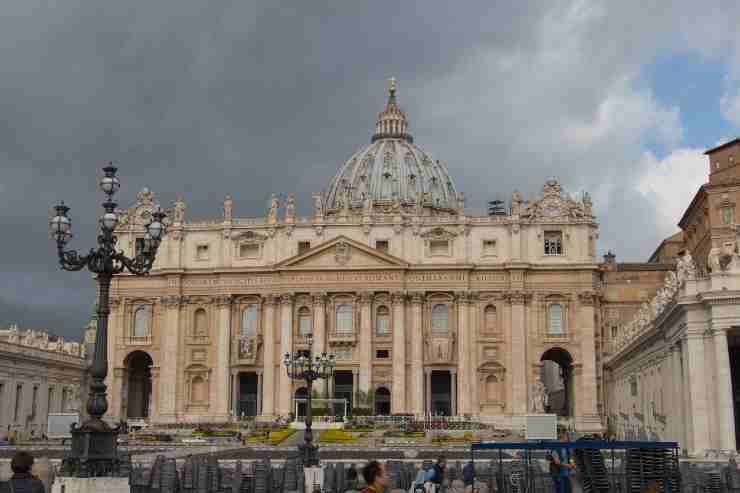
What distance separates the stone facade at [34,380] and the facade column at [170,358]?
290 inches

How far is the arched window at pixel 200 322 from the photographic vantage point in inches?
3536

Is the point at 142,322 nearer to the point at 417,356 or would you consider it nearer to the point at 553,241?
the point at 417,356

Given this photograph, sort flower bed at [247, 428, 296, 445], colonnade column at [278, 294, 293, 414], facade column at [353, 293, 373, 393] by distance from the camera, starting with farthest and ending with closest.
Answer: colonnade column at [278, 294, 293, 414], facade column at [353, 293, 373, 393], flower bed at [247, 428, 296, 445]

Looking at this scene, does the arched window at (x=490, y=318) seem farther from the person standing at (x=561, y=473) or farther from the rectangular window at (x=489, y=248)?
the person standing at (x=561, y=473)

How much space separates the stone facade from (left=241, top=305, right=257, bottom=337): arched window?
607 inches

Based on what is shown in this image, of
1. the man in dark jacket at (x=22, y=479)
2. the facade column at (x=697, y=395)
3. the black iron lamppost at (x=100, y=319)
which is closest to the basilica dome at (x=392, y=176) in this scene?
the facade column at (x=697, y=395)

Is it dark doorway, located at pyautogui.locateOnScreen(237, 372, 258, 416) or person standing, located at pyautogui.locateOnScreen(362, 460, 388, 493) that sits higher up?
dark doorway, located at pyautogui.locateOnScreen(237, 372, 258, 416)

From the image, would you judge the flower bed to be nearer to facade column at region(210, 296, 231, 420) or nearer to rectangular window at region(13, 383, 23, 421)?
facade column at region(210, 296, 231, 420)

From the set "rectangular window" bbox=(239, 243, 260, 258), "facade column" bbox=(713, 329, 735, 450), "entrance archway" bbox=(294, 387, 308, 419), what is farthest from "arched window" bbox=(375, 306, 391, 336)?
"facade column" bbox=(713, 329, 735, 450)

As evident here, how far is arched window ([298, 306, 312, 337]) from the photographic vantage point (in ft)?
288

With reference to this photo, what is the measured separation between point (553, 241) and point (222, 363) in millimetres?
30951

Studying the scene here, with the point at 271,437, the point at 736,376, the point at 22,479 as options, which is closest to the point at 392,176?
the point at 271,437

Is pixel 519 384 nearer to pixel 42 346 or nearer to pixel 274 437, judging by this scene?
pixel 274 437

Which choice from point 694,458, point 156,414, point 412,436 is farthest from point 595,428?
point 694,458
